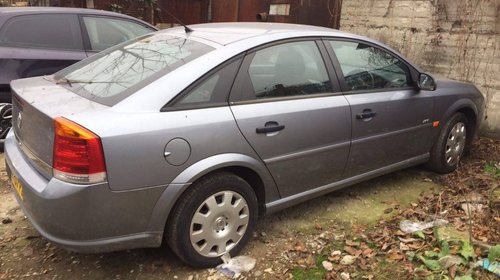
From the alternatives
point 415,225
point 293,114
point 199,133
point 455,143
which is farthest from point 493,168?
point 199,133

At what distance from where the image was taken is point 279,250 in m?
3.16

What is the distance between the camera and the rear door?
15.3ft

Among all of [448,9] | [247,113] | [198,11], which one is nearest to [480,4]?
[448,9]

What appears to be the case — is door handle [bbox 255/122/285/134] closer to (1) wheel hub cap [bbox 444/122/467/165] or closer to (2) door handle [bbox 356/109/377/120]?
(2) door handle [bbox 356/109/377/120]

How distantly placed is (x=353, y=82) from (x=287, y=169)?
1.00 m

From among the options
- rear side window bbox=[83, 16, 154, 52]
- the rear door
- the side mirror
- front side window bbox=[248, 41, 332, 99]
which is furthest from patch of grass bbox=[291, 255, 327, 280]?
rear side window bbox=[83, 16, 154, 52]

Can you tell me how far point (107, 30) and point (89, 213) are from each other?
A: 366 centimetres

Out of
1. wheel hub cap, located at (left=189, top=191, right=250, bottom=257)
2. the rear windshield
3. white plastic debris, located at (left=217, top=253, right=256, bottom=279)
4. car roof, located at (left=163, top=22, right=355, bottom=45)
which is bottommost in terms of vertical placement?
white plastic debris, located at (left=217, top=253, right=256, bottom=279)

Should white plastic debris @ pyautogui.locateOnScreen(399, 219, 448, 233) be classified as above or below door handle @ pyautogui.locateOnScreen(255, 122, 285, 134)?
below

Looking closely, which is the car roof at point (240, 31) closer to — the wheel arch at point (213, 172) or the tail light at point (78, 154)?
the wheel arch at point (213, 172)

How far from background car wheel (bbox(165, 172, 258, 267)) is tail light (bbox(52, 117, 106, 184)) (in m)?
0.56

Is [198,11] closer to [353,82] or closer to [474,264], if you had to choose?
[353,82]

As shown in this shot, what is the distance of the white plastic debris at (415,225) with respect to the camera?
11.4 feet

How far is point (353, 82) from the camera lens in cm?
357
